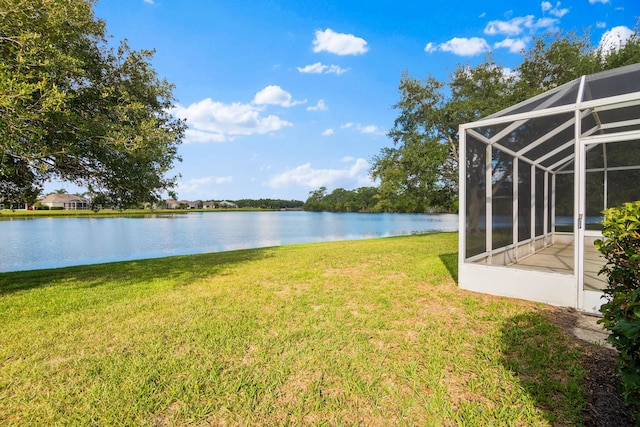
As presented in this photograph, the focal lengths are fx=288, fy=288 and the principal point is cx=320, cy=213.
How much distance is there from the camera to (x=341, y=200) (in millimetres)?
76688

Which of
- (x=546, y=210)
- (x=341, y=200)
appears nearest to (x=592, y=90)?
(x=546, y=210)

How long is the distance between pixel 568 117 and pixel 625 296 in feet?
12.9

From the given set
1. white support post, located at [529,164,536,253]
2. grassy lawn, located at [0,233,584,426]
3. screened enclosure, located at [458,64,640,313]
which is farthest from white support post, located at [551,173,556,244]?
grassy lawn, located at [0,233,584,426]

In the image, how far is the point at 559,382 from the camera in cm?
218

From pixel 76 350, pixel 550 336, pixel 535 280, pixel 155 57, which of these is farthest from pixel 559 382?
pixel 155 57

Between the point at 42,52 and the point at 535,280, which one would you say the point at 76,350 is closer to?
the point at 42,52

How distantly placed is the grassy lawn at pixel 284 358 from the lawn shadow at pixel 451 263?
3.06 ft

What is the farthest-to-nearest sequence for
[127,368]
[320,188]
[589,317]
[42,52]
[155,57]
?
[320,188] < [155,57] < [42,52] < [589,317] < [127,368]

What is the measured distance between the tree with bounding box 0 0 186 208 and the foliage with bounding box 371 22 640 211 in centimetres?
1034

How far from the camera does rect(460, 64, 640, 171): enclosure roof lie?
12.1 feet

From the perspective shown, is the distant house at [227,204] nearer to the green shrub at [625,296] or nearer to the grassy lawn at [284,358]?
the grassy lawn at [284,358]

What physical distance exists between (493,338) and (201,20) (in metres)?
12.6

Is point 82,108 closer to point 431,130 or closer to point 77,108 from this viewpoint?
point 77,108

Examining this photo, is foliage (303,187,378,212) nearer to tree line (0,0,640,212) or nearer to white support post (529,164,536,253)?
white support post (529,164,536,253)
